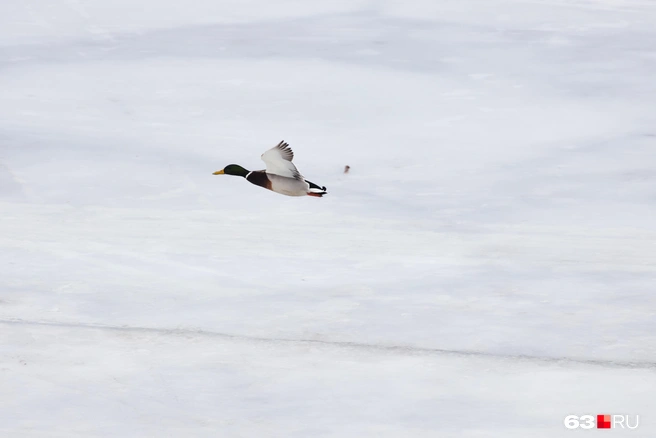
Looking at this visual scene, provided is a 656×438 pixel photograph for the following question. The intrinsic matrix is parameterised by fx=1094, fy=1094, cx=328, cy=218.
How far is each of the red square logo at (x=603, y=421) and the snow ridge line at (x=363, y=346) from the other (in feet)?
1.49

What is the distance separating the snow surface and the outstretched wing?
524 millimetres

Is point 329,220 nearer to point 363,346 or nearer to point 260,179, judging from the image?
point 260,179

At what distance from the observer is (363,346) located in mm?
5340

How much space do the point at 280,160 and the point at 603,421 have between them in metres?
2.12

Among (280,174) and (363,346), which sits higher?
(280,174)

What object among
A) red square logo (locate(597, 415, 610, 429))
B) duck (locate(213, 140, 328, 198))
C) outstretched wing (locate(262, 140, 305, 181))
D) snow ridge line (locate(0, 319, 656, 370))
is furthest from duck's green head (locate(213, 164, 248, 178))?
red square logo (locate(597, 415, 610, 429))

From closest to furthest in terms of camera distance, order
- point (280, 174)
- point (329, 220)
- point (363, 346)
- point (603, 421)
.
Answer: point (603, 421) → point (363, 346) → point (280, 174) → point (329, 220)

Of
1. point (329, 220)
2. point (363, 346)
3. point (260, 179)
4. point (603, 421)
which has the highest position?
point (260, 179)

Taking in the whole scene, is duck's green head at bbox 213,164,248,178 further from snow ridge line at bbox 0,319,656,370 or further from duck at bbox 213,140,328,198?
snow ridge line at bbox 0,319,656,370

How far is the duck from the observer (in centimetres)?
567

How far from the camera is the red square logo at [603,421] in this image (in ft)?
15.5

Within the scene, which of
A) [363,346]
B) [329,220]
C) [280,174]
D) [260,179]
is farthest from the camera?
[329,220]

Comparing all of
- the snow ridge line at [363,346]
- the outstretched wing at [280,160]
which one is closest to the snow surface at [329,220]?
the snow ridge line at [363,346]

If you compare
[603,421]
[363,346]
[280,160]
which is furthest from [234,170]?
[603,421]
